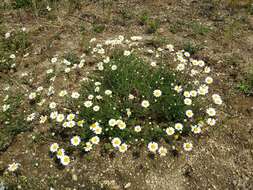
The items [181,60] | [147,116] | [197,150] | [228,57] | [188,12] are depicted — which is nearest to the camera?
[197,150]

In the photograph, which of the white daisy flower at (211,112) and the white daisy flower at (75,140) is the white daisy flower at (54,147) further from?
the white daisy flower at (211,112)

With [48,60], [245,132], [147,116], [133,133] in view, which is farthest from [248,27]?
[48,60]

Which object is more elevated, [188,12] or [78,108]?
[188,12]

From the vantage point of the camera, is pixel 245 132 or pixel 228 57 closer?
pixel 245 132

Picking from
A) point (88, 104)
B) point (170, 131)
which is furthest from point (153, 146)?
point (88, 104)

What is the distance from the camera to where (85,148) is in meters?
3.94

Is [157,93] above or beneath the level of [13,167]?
above

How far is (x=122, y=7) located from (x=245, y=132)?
3802 mm

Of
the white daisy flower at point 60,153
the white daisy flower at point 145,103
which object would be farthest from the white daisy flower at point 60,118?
the white daisy flower at point 145,103

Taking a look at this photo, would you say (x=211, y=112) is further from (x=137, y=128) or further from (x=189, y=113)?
(x=137, y=128)

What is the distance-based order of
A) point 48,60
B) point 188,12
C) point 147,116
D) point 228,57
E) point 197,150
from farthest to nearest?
point 188,12, point 48,60, point 228,57, point 147,116, point 197,150

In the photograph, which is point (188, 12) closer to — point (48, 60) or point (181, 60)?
point (181, 60)

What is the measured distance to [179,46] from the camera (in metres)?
5.44

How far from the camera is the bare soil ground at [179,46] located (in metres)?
3.73
